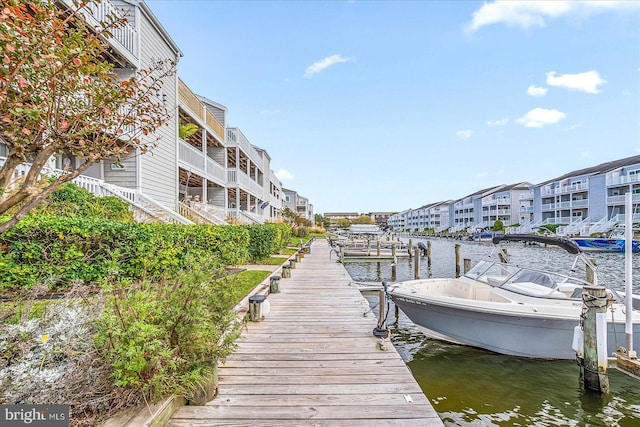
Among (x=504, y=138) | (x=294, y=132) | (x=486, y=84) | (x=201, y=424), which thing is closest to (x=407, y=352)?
(x=201, y=424)

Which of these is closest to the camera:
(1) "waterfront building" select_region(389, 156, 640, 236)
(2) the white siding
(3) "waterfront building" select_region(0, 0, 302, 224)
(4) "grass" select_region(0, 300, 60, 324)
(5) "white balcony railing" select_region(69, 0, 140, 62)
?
(4) "grass" select_region(0, 300, 60, 324)

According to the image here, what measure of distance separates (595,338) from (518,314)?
131 centimetres

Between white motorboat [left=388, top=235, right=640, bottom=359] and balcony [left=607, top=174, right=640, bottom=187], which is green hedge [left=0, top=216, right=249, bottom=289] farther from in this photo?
balcony [left=607, top=174, right=640, bottom=187]

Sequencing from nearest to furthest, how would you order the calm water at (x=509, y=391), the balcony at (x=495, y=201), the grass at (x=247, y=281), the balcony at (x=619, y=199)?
the grass at (x=247, y=281) → the calm water at (x=509, y=391) → the balcony at (x=619, y=199) → the balcony at (x=495, y=201)

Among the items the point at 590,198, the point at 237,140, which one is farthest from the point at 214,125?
the point at 590,198

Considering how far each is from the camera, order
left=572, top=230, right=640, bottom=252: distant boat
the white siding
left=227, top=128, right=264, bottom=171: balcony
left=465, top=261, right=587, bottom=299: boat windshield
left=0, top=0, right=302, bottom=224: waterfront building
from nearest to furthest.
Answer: left=465, top=261, right=587, bottom=299: boat windshield < left=0, top=0, right=302, bottom=224: waterfront building < the white siding < left=227, top=128, right=264, bottom=171: balcony < left=572, top=230, right=640, bottom=252: distant boat

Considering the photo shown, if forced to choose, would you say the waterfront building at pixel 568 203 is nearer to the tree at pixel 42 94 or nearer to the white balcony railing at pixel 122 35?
the white balcony railing at pixel 122 35

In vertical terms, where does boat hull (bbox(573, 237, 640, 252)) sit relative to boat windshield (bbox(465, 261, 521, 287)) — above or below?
below

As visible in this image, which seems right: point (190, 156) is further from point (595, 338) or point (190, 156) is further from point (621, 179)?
point (621, 179)

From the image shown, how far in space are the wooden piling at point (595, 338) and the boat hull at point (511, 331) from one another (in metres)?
0.98

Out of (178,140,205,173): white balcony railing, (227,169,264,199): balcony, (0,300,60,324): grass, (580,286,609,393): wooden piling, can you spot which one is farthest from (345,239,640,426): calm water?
(227,169,264,199): balcony

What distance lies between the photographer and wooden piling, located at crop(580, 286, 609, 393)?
16.6 feet

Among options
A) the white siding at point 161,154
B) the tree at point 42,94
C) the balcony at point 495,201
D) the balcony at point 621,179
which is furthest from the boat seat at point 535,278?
the balcony at point 495,201

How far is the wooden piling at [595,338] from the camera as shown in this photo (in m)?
5.06
